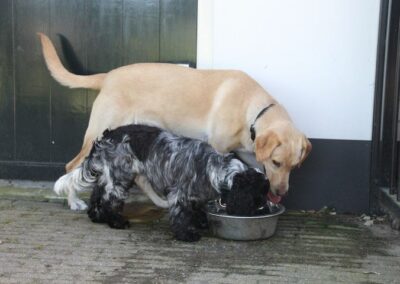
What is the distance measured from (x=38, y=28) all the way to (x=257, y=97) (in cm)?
249

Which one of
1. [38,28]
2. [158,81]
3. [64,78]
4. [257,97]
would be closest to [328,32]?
[257,97]

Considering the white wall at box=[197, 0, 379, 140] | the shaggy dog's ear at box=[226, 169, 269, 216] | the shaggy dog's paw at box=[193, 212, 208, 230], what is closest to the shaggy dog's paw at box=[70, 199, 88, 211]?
the shaggy dog's paw at box=[193, 212, 208, 230]

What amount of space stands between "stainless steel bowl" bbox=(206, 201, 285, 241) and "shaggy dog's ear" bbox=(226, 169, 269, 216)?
62mm

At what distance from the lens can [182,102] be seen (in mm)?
5434

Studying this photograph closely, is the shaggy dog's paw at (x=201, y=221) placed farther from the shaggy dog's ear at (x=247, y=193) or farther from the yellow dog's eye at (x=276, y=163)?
the yellow dog's eye at (x=276, y=163)

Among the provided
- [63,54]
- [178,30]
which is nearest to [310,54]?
[178,30]

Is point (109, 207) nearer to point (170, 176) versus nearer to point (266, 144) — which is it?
point (170, 176)

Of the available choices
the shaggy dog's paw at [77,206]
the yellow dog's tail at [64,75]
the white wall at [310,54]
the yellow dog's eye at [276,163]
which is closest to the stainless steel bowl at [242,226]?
the yellow dog's eye at [276,163]

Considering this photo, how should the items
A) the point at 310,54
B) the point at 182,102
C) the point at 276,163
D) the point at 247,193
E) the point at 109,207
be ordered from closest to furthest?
the point at 247,193 → the point at 276,163 → the point at 109,207 → the point at 182,102 → the point at 310,54

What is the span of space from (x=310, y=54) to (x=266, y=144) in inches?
48.8

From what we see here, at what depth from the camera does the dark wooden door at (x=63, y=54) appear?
19.9 ft

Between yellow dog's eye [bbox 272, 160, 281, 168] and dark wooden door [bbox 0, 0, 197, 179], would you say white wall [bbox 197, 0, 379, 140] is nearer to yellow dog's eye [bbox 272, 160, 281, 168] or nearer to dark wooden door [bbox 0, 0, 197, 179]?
dark wooden door [bbox 0, 0, 197, 179]

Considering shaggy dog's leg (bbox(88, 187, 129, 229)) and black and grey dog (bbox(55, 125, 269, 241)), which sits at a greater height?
black and grey dog (bbox(55, 125, 269, 241))

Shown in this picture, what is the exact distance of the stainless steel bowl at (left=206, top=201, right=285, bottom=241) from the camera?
4.73 m
